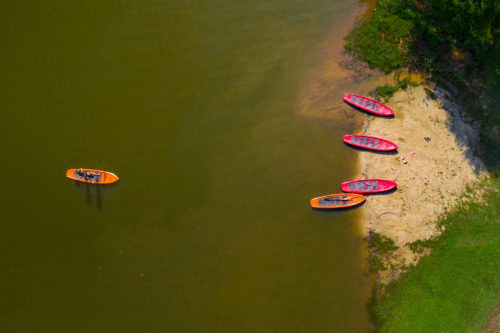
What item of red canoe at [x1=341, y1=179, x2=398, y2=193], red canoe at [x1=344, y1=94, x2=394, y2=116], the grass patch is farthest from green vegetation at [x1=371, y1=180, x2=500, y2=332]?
the grass patch

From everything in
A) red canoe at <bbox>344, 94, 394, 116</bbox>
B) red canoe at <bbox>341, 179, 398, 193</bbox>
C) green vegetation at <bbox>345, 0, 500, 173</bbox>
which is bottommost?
red canoe at <bbox>341, 179, 398, 193</bbox>

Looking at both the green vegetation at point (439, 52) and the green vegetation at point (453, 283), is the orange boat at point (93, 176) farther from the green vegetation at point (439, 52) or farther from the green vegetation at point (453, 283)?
the green vegetation at point (453, 283)

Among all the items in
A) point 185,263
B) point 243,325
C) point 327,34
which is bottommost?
point 243,325

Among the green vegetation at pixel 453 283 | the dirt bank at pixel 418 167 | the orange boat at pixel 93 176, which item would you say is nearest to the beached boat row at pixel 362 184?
the dirt bank at pixel 418 167

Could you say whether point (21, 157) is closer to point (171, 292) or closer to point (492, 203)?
point (171, 292)

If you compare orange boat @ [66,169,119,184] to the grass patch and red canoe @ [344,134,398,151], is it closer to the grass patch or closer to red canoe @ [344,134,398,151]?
red canoe @ [344,134,398,151]

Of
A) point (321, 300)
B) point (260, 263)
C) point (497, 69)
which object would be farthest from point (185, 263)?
point (497, 69)

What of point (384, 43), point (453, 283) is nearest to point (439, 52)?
point (384, 43)
